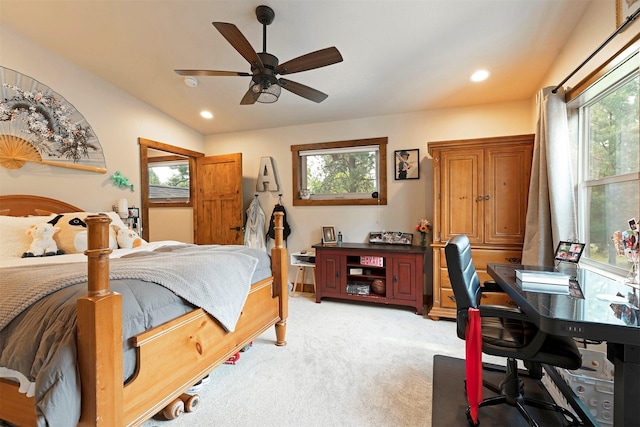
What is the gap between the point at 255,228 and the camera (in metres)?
4.22

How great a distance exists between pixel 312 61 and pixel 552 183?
212 cm

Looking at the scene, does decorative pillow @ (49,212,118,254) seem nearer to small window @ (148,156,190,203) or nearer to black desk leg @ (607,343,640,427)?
small window @ (148,156,190,203)

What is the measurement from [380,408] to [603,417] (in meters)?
1.19

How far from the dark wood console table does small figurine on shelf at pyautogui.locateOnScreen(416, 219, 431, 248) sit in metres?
0.12

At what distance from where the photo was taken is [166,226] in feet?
16.6

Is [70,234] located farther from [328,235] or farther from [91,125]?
[328,235]

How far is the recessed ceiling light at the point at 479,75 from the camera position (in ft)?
9.20

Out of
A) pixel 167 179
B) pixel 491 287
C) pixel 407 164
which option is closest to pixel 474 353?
pixel 491 287

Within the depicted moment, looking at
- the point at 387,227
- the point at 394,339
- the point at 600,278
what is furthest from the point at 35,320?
the point at 387,227

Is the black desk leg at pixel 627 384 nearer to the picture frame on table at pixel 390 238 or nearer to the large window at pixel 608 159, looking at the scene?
the large window at pixel 608 159

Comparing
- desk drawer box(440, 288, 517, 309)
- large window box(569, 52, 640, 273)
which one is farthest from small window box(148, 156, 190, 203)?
large window box(569, 52, 640, 273)

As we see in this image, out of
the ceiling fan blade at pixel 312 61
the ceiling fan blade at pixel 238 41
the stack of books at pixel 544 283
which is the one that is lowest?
the stack of books at pixel 544 283

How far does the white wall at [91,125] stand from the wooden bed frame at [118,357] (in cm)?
239

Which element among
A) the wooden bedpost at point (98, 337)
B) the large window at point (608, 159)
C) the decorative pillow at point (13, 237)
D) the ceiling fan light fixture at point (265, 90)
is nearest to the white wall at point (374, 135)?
the large window at point (608, 159)
